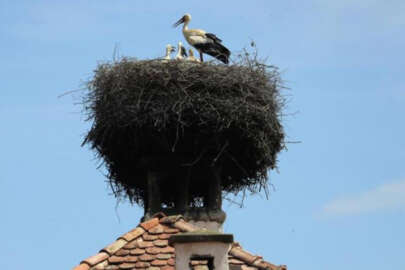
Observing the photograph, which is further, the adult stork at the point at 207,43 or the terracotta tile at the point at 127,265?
the adult stork at the point at 207,43

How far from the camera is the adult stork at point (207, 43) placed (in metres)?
15.3

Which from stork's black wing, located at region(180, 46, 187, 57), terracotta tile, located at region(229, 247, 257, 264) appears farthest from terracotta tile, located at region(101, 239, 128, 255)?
stork's black wing, located at region(180, 46, 187, 57)

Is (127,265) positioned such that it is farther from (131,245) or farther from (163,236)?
(163,236)

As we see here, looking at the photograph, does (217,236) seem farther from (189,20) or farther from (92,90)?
(189,20)

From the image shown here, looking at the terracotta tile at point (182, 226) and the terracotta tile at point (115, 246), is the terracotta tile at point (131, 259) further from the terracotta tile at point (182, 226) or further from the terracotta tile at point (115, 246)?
the terracotta tile at point (182, 226)

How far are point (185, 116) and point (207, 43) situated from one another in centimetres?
218

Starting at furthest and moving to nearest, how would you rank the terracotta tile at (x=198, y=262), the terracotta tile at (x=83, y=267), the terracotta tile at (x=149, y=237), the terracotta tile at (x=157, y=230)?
1. the terracotta tile at (x=157, y=230)
2. the terracotta tile at (x=149, y=237)
3. the terracotta tile at (x=83, y=267)
4. the terracotta tile at (x=198, y=262)

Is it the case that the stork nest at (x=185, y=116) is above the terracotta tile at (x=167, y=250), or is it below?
above

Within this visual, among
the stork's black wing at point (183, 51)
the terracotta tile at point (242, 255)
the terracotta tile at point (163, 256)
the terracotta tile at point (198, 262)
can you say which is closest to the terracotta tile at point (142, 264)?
the terracotta tile at point (163, 256)

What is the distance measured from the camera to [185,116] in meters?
13.8

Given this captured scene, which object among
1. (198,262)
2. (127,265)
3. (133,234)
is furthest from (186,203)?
(198,262)

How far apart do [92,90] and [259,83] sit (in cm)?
201

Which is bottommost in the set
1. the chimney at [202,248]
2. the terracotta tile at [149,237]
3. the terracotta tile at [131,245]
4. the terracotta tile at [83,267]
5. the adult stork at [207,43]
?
the chimney at [202,248]

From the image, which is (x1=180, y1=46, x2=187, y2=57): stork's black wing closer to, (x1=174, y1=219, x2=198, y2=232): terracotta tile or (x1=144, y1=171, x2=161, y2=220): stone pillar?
(x1=144, y1=171, x2=161, y2=220): stone pillar
